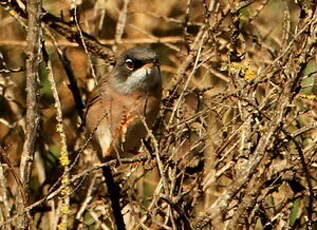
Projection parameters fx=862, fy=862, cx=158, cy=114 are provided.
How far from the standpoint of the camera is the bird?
5.16 metres

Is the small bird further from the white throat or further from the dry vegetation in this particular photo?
the dry vegetation

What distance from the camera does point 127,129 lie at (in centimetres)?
512

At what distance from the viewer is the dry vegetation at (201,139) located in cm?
363

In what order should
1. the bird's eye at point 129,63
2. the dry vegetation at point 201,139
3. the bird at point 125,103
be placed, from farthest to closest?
the bird's eye at point 129,63 < the bird at point 125,103 < the dry vegetation at point 201,139

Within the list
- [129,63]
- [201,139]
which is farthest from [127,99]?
[201,139]

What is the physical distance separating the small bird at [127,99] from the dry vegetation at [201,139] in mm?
146

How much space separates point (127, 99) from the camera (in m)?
5.45

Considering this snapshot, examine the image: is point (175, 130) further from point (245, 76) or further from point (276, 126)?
point (276, 126)

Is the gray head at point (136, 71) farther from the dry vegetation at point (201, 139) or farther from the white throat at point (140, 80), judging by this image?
the dry vegetation at point (201, 139)

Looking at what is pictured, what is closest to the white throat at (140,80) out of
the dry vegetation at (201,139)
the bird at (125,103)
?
the bird at (125,103)

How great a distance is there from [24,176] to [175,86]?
64.0 inches

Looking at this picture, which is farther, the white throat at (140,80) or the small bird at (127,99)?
the white throat at (140,80)

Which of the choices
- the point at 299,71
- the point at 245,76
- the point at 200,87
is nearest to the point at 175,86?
the point at 200,87

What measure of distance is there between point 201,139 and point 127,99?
167 cm
